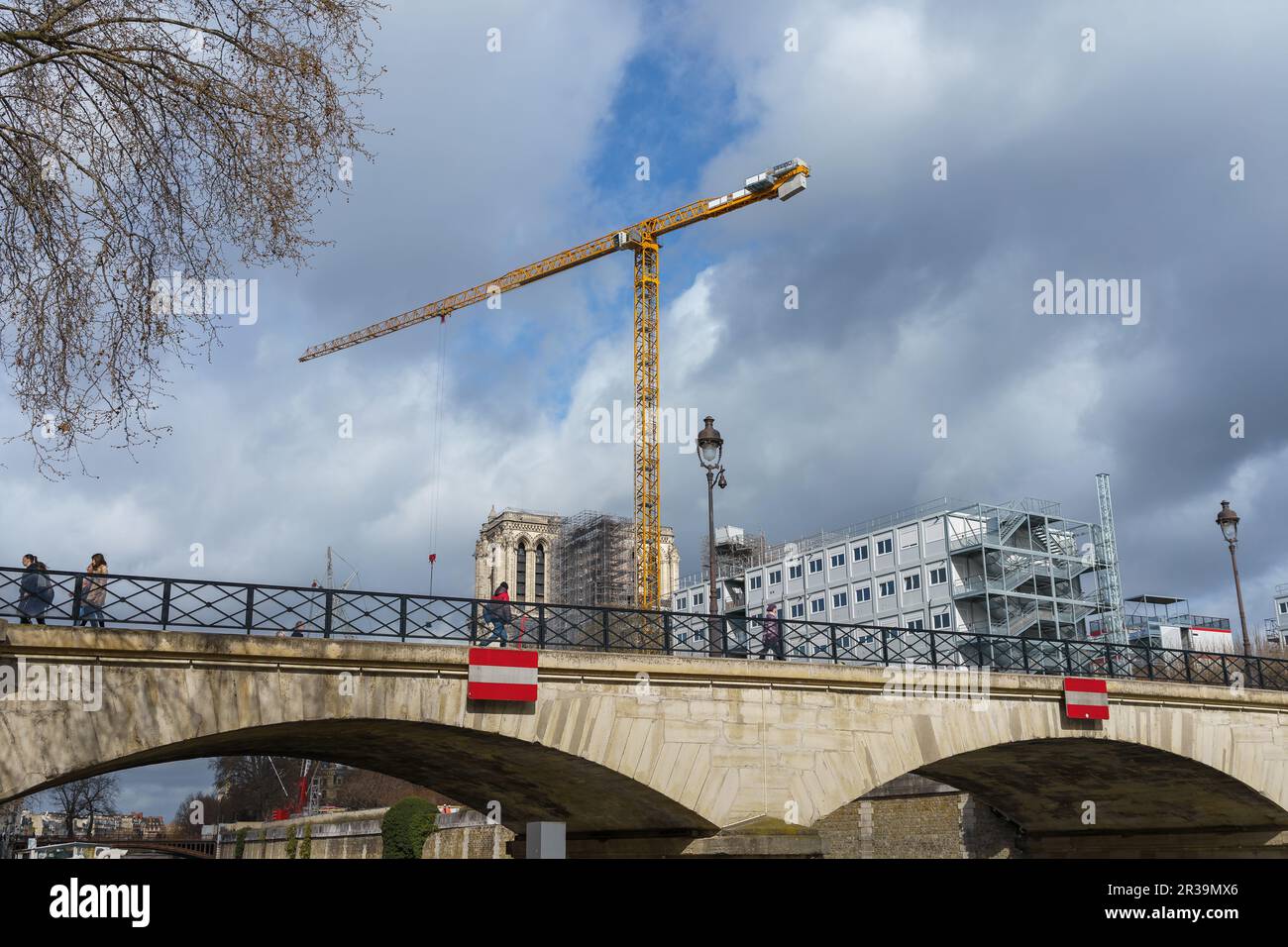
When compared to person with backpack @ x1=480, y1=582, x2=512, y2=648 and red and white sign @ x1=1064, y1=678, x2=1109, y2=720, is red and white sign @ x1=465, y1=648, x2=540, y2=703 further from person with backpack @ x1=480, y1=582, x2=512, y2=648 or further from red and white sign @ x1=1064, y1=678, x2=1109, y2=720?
red and white sign @ x1=1064, y1=678, x2=1109, y2=720

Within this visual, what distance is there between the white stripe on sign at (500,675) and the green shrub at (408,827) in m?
31.1

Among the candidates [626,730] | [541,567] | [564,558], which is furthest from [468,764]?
[541,567]

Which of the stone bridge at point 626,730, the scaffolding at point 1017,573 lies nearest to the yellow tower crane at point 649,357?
the scaffolding at point 1017,573

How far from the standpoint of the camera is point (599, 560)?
116125mm

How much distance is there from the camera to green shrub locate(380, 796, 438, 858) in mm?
45719

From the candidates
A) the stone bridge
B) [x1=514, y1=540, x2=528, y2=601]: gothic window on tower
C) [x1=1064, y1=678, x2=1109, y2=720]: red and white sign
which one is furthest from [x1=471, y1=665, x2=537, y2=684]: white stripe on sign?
[x1=514, y1=540, x2=528, y2=601]: gothic window on tower

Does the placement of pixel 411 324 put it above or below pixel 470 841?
above

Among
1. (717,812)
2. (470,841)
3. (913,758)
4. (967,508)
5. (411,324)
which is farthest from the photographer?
(411,324)

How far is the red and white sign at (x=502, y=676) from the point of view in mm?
17062

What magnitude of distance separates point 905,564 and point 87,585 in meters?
67.1

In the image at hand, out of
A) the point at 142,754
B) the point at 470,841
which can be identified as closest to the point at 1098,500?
the point at 470,841

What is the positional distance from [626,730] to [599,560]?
321 ft
